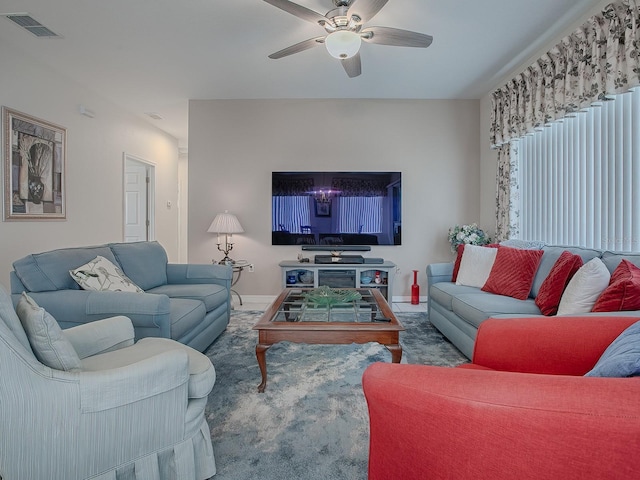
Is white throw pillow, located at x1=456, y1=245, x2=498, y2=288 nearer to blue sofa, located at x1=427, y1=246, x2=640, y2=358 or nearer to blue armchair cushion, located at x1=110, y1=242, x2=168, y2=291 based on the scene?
blue sofa, located at x1=427, y1=246, x2=640, y2=358

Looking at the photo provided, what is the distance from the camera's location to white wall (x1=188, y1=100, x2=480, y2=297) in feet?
14.8

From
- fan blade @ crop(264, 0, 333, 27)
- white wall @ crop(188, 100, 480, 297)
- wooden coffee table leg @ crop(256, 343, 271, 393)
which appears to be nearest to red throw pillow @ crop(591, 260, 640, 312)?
wooden coffee table leg @ crop(256, 343, 271, 393)

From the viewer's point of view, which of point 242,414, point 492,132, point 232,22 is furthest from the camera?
point 492,132

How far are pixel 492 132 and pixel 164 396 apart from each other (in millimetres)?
4217

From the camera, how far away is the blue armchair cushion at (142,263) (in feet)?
9.34

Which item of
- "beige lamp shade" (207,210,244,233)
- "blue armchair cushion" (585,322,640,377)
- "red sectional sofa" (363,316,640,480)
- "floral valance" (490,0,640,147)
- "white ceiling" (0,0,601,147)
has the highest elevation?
"white ceiling" (0,0,601,147)

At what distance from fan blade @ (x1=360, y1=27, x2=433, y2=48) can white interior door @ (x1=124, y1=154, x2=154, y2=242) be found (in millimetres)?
4311

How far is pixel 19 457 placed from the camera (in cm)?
103

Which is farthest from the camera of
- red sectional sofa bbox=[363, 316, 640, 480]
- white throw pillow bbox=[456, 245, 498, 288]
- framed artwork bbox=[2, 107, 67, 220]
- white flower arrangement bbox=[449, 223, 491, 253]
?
white flower arrangement bbox=[449, 223, 491, 253]

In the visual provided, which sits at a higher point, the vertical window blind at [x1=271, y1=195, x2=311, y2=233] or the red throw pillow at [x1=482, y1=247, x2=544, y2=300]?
the vertical window blind at [x1=271, y1=195, x2=311, y2=233]

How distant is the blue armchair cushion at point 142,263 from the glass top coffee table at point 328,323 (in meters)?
1.24

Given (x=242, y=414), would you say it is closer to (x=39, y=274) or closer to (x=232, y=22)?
(x=39, y=274)

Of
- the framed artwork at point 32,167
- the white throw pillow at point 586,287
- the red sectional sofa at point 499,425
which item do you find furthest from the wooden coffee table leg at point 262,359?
the framed artwork at point 32,167

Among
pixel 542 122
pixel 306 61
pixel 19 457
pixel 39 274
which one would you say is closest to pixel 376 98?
pixel 306 61
